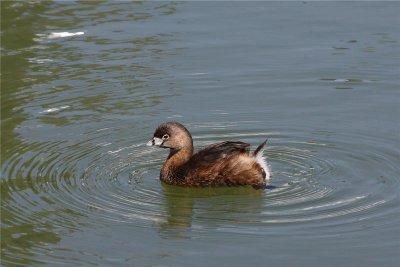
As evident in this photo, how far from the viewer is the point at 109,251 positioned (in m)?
8.38

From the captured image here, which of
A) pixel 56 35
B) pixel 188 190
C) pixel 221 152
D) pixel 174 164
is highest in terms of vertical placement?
pixel 56 35

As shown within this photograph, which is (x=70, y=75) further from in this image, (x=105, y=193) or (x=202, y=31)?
(x=105, y=193)

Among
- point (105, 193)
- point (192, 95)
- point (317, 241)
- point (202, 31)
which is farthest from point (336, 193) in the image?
point (202, 31)

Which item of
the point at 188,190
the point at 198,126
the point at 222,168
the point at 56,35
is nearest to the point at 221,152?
the point at 222,168

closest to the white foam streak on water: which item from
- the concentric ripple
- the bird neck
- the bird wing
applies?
the concentric ripple

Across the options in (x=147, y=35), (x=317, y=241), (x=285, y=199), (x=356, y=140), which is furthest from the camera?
(x=147, y=35)

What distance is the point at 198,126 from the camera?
11219 millimetres

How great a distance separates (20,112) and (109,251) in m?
3.76

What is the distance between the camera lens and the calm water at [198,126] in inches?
335

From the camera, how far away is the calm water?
8516 millimetres

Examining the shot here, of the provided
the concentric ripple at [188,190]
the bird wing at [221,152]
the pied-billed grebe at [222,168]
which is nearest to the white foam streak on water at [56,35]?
the concentric ripple at [188,190]

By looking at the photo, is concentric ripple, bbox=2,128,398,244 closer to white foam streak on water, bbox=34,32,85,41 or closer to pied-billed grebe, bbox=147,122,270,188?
pied-billed grebe, bbox=147,122,270,188

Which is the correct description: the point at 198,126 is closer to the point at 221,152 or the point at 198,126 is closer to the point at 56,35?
the point at 221,152

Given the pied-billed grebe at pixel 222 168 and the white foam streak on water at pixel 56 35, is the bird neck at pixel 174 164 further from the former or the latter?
the white foam streak on water at pixel 56 35
